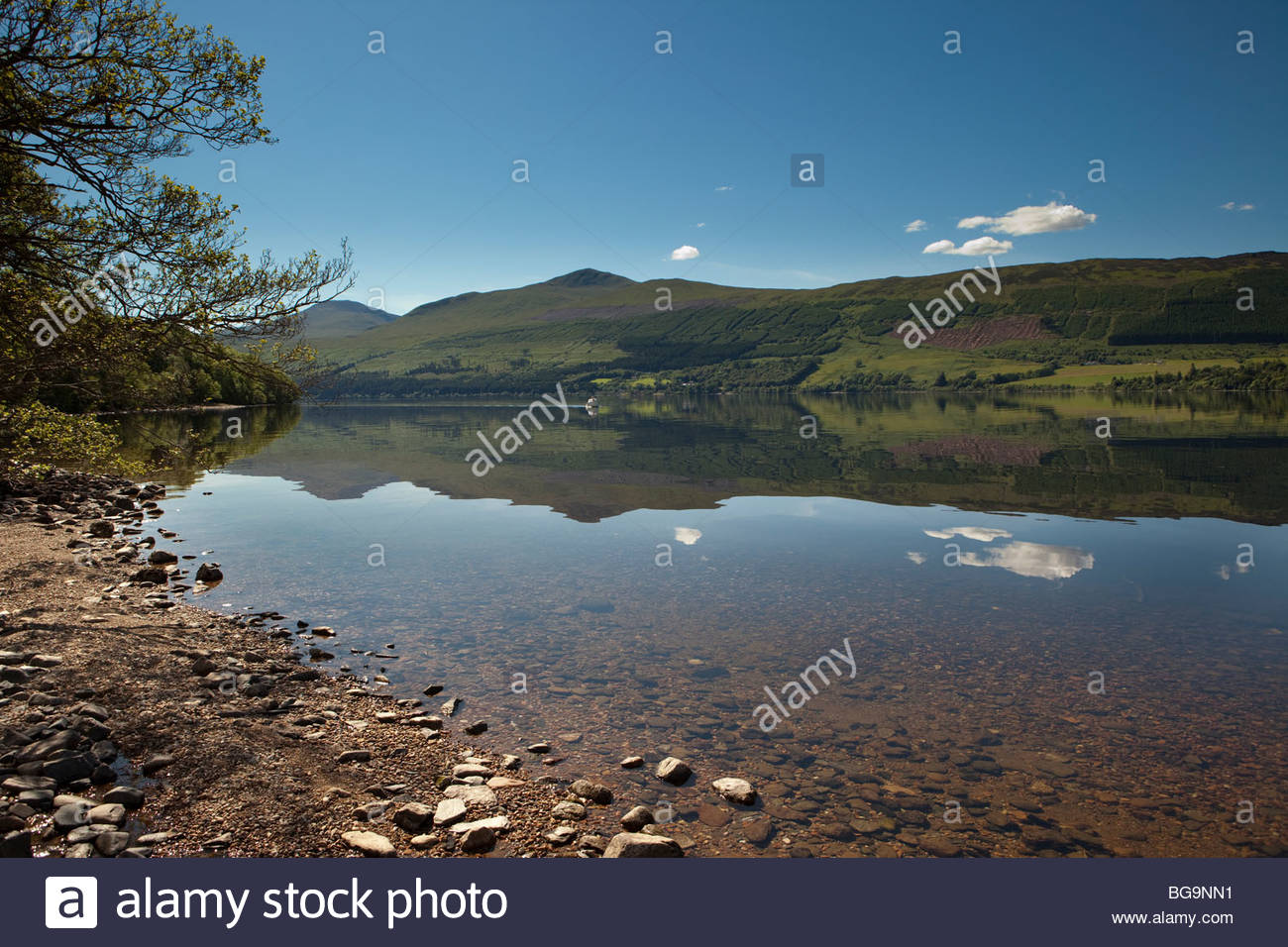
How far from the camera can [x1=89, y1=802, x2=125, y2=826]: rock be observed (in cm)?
762

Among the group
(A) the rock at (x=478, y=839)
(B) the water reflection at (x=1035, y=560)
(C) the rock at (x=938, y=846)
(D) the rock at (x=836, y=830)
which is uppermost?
(B) the water reflection at (x=1035, y=560)

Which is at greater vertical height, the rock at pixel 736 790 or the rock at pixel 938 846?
the rock at pixel 736 790

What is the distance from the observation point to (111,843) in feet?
23.4

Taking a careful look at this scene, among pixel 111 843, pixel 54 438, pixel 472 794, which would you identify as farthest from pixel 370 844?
pixel 54 438

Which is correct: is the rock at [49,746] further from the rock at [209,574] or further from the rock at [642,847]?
the rock at [209,574]

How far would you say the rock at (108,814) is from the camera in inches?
300

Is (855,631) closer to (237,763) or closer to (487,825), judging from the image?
(487,825)

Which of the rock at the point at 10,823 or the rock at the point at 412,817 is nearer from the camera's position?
the rock at the point at 10,823

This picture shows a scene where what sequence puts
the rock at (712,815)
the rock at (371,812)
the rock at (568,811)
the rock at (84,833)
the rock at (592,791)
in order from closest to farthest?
the rock at (84,833) → the rock at (371,812) → the rock at (568,811) → the rock at (712,815) → the rock at (592,791)

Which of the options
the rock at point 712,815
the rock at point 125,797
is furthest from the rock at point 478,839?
the rock at point 125,797

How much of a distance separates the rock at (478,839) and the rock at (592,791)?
155cm

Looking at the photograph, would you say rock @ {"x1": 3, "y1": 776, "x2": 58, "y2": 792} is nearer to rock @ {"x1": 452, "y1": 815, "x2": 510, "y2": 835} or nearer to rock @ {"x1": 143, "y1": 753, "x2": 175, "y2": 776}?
rock @ {"x1": 143, "y1": 753, "x2": 175, "y2": 776}

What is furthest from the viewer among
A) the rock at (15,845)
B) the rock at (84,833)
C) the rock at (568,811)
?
the rock at (568,811)

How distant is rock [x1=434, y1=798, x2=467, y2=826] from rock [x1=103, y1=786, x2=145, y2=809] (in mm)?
3364
